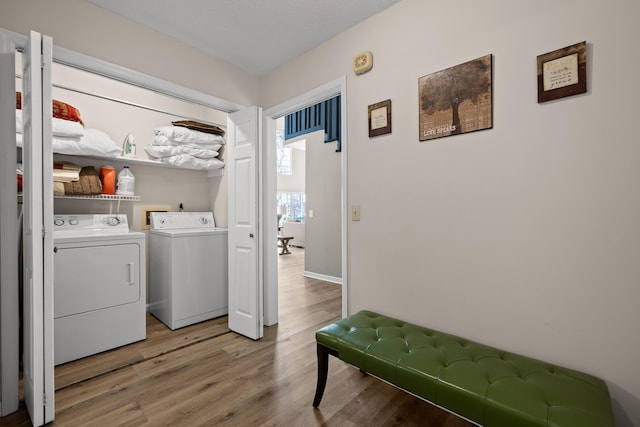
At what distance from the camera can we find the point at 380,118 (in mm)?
2025

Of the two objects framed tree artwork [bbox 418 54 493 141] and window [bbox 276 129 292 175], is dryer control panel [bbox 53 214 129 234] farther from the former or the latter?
window [bbox 276 129 292 175]

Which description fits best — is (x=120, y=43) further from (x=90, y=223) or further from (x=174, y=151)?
(x=90, y=223)

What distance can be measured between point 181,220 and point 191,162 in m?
0.70

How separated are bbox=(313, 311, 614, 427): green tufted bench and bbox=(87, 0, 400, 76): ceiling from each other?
7.16 ft

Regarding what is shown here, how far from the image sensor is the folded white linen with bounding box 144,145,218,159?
3072mm

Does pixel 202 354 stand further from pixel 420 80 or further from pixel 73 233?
pixel 420 80

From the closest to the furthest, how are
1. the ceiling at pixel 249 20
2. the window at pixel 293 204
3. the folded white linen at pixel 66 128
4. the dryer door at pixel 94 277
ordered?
1. the ceiling at pixel 249 20
2. the dryer door at pixel 94 277
3. the folded white linen at pixel 66 128
4. the window at pixel 293 204

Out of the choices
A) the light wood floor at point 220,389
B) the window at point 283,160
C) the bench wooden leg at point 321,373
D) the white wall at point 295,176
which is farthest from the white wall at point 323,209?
the white wall at point 295,176

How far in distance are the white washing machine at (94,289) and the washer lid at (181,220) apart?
55 cm

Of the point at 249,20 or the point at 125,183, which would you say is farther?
the point at 125,183

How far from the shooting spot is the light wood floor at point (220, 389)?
5.18 feet

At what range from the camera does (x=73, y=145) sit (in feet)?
8.00

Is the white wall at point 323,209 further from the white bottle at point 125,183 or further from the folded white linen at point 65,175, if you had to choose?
the folded white linen at point 65,175

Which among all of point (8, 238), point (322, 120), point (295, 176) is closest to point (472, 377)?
point (8, 238)
